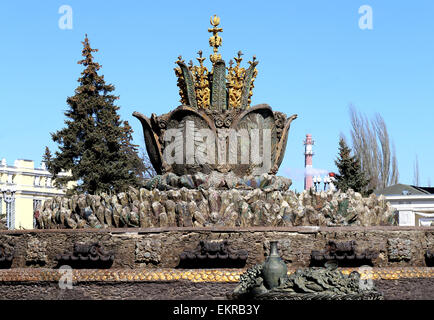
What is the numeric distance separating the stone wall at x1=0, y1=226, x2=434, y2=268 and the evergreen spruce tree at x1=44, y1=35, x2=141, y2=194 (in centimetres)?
2151

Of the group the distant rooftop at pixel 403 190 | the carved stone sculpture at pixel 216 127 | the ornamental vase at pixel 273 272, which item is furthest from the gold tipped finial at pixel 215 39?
the distant rooftop at pixel 403 190

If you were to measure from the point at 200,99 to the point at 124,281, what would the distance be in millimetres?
5434

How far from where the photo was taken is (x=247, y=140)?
19.1m

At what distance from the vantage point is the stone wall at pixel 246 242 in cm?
1532

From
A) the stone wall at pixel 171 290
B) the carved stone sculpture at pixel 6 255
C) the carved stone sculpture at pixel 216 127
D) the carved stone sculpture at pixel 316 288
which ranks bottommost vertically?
the stone wall at pixel 171 290

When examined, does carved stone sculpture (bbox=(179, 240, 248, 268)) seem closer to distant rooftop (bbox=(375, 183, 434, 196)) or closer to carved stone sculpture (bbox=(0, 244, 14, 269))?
carved stone sculpture (bbox=(0, 244, 14, 269))

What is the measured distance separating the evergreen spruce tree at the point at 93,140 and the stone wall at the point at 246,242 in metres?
21.5

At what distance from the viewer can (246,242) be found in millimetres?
15289

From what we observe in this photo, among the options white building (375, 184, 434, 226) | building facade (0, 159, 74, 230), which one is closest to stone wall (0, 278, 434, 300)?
white building (375, 184, 434, 226)

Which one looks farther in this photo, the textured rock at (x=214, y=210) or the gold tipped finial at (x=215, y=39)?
the gold tipped finial at (x=215, y=39)

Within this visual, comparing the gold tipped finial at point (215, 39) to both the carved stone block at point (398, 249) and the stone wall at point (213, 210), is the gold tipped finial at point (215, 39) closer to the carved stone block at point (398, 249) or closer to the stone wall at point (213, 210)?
the stone wall at point (213, 210)

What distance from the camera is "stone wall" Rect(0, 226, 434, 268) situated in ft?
50.3
